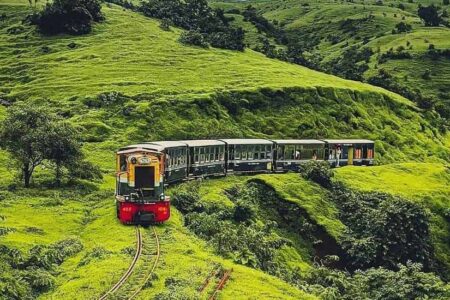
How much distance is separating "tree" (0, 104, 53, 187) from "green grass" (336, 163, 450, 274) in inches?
1099

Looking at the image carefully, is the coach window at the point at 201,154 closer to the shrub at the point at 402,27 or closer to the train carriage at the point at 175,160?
the train carriage at the point at 175,160

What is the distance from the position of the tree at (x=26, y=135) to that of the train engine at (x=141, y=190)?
11.1 meters

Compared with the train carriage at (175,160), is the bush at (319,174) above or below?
below

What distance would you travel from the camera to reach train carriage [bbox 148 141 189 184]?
50.1 metres

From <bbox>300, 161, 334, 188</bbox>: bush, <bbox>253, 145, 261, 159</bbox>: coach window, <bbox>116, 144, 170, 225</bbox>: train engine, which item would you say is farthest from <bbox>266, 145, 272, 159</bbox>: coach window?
<bbox>116, 144, 170, 225</bbox>: train engine

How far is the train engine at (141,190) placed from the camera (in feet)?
133

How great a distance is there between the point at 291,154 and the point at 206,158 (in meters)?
10.9

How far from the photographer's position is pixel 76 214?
1754 inches

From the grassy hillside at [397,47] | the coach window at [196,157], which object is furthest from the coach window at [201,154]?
the grassy hillside at [397,47]

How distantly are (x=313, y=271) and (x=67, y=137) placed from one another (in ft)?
69.9

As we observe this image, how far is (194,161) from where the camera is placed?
2229 inches

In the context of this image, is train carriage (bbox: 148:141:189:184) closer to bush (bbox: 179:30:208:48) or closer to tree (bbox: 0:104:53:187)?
tree (bbox: 0:104:53:187)

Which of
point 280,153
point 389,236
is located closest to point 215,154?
point 280,153

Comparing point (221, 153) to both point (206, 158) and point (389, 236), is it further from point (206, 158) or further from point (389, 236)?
point (389, 236)
